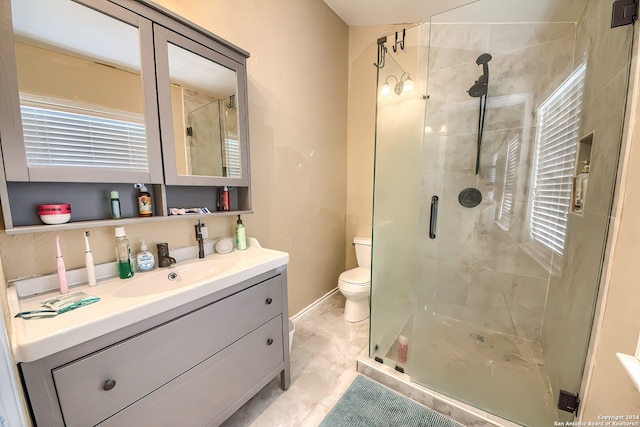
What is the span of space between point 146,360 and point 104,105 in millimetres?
1092

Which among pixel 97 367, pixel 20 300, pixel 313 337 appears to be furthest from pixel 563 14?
pixel 20 300

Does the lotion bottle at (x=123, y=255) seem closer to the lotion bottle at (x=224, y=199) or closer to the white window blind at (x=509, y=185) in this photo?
the lotion bottle at (x=224, y=199)

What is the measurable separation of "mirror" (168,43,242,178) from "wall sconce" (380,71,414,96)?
1217mm

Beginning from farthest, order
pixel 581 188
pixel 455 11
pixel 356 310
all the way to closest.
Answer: pixel 356 310, pixel 455 11, pixel 581 188

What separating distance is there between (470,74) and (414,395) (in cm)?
238

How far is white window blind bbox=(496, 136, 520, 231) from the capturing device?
1.84m

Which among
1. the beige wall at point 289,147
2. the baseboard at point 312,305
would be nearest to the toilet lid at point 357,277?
the beige wall at point 289,147

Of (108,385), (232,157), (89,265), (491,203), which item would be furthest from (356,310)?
(89,265)

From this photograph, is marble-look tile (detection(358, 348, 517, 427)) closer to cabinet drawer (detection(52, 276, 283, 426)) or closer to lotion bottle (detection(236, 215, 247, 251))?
cabinet drawer (detection(52, 276, 283, 426))

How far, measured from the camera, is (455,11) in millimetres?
1821

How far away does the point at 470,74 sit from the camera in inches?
75.8

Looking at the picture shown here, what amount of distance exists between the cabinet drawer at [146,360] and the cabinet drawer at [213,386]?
1.6 inches

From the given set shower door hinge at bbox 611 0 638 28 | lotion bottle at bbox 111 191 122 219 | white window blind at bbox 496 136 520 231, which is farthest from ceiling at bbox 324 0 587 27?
lotion bottle at bbox 111 191 122 219

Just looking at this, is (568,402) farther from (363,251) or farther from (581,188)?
→ (363,251)
